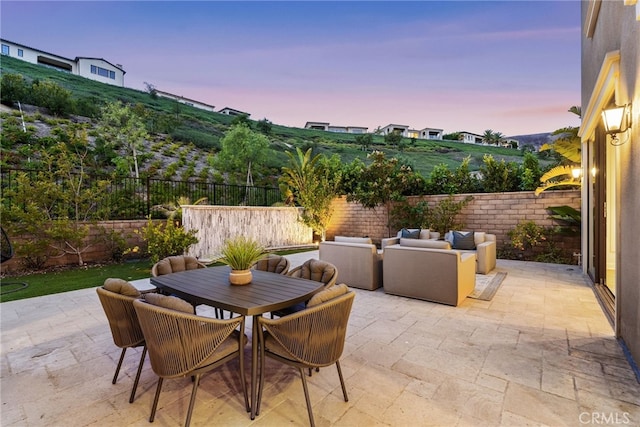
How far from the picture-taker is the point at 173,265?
133 inches

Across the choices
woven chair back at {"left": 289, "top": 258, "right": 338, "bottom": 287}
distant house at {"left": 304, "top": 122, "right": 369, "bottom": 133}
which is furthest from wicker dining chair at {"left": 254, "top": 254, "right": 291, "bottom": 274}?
distant house at {"left": 304, "top": 122, "right": 369, "bottom": 133}

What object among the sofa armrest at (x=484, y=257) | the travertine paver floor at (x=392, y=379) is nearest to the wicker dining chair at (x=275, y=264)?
the travertine paver floor at (x=392, y=379)

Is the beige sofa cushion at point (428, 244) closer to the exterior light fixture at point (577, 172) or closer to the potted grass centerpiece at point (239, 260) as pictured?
the potted grass centerpiece at point (239, 260)

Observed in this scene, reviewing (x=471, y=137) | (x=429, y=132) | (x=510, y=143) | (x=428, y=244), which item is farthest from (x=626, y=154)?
(x=429, y=132)

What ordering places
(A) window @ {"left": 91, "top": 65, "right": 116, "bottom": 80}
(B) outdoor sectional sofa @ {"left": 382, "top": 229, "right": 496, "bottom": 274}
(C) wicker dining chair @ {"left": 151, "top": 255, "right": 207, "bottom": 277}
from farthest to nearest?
(A) window @ {"left": 91, "top": 65, "right": 116, "bottom": 80}, (B) outdoor sectional sofa @ {"left": 382, "top": 229, "right": 496, "bottom": 274}, (C) wicker dining chair @ {"left": 151, "top": 255, "right": 207, "bottom": 277}

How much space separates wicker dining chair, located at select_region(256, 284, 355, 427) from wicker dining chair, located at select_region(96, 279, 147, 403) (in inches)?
37.7

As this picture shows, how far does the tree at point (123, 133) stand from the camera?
15.3 metres

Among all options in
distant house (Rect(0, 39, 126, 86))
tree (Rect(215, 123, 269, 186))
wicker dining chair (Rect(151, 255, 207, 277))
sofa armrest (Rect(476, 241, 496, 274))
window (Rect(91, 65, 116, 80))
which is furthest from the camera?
window (Rect(91, 65, 116, 80))

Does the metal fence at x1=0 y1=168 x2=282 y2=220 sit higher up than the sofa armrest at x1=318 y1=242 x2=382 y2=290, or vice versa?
the metal fence at x1=0 y1=168 x2=282 y2=220

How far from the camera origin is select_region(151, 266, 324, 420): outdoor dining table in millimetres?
2004

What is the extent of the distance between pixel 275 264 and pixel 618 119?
394cm

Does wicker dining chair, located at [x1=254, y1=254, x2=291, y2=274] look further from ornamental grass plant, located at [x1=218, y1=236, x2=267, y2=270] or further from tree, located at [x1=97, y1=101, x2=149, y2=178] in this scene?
tree, located at [x1=97, y1=101, x2=149, y2=178]

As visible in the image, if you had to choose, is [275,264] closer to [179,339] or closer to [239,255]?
[239,255]

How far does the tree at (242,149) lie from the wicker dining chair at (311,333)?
13.4 meters
